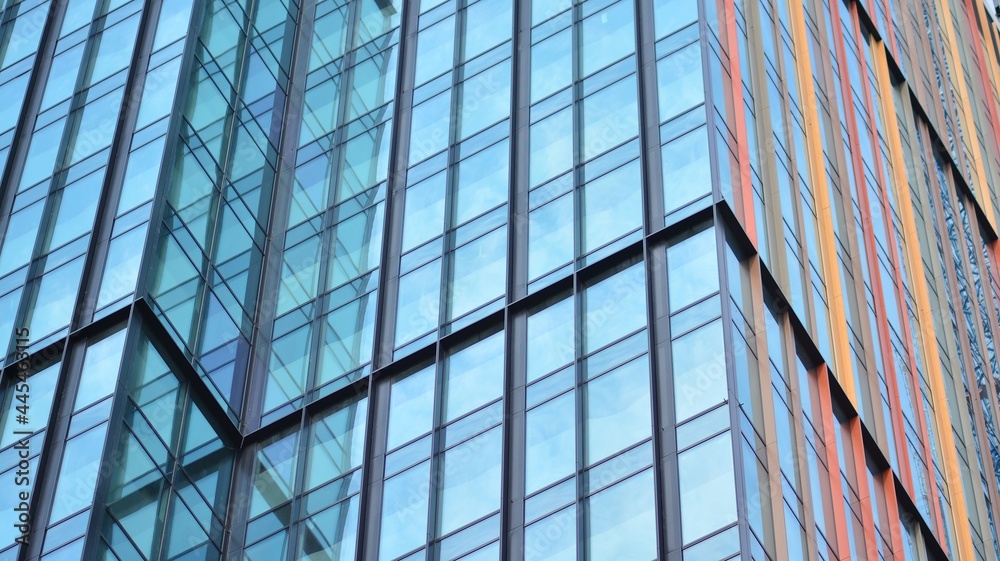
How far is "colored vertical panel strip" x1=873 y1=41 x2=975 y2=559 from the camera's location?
50062 mm

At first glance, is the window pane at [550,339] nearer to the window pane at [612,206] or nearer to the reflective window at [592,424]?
the reflective window at [592,424]

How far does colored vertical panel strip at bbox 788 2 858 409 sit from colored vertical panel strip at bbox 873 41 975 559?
641cm

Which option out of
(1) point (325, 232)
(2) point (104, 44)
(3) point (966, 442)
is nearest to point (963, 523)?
(3) point (966, 442)

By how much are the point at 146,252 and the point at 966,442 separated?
25.4 meters

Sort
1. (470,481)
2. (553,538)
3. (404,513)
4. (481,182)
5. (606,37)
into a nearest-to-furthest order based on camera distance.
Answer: (553,538) < (470,481) < (404,513) < (481,182) < (606,37)

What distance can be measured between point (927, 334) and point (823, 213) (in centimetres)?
783

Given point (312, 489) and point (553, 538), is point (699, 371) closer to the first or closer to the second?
point (553, 538)

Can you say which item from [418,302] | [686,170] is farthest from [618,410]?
[418,302]

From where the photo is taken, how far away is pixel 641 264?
42625 millimetres

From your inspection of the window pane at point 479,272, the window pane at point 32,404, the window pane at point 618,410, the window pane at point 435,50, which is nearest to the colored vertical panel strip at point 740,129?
the window pane at point 618,410

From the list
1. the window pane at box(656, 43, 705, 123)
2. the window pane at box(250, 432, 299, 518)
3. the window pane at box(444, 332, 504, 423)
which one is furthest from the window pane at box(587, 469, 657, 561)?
the window pane at box(656, 43, 705, 123)

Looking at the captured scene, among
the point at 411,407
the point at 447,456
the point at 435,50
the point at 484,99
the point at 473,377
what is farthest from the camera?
the point at 435,50

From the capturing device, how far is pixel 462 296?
46.1 m

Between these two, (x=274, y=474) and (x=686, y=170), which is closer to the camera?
(x=686, y=170)
